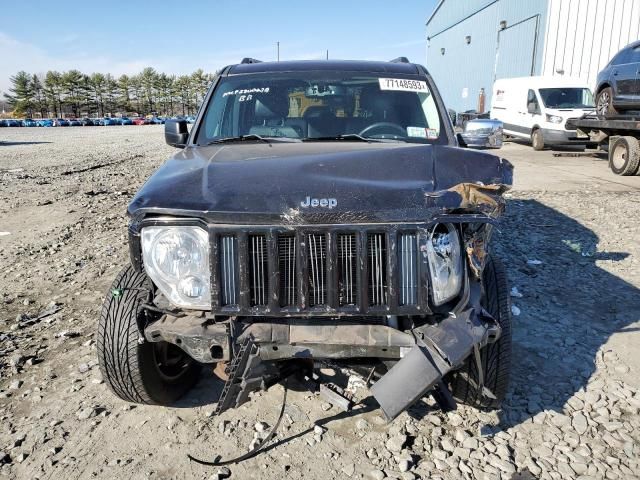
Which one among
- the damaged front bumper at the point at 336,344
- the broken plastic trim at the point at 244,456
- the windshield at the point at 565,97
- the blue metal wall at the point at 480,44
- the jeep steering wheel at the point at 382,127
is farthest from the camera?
the blue metal wall at the point at 480,44

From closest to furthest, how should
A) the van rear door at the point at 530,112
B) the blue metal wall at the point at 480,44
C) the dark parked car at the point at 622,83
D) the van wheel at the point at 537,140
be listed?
1. the dark parked car at the point at 622,83
2. the van wheel at the point at 537,140
3. the van rear door at the point at 530,112
4. the blue metal wall at the point at 480,44

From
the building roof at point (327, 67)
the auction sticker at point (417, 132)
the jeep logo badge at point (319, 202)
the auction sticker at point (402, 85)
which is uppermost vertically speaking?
the building roof at point (327, 67)

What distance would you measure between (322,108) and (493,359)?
204 cm

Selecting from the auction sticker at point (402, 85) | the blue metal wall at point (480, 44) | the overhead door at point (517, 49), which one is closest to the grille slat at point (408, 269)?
the auction sticker at point (402, 85)

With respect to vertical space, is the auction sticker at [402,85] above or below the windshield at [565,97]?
below

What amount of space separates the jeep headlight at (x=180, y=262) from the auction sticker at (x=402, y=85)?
211 cm

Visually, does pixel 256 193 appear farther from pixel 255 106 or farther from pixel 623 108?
pixel 623 108

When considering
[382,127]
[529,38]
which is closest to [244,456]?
[382,127]

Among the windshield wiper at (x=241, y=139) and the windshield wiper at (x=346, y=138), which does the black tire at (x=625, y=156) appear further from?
the windshield wiper at (x=241, y=139)

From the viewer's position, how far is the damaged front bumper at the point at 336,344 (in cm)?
210

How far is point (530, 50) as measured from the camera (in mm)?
24453

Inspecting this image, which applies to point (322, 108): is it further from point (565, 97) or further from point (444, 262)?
point (565, 97)

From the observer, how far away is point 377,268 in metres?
2.19

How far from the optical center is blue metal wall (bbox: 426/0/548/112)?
Answer: 966 inches
